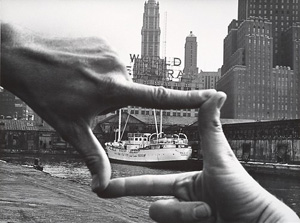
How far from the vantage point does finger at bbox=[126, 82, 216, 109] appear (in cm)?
86

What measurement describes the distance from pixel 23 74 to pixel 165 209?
1.31ft

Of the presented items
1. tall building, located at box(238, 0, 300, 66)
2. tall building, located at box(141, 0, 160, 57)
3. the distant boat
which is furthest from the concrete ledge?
tall building, located at box(141, 0, 160, 57)

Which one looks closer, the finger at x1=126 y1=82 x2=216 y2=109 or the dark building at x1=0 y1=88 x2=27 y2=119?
the finger at x1=126 y1=82 x2=216 y2=109

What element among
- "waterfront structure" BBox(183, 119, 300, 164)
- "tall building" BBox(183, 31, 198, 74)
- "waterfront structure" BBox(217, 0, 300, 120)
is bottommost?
"waterfront structure" BBox(183, 119, 300, 164)

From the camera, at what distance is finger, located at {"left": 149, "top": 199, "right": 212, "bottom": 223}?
0.90 metres

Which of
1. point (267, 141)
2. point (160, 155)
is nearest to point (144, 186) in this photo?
point (160, 155)

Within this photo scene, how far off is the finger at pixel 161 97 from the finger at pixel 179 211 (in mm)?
205

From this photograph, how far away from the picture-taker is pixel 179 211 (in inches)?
35.8

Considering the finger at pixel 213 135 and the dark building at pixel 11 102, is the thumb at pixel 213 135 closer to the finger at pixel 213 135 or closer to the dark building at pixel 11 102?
the finger at pixel 213 135

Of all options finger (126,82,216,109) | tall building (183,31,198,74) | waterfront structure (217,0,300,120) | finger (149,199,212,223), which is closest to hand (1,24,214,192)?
finger (126,82,216,109)

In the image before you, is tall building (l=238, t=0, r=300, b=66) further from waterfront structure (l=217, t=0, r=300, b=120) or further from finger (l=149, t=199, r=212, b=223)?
finger (l=149, t=199, r=212, b=223)

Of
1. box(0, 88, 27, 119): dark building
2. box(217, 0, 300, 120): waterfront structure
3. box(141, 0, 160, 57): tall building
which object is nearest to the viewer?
box(0, 88, 27, 119): dark building

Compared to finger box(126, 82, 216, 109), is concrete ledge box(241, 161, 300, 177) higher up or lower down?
lower down

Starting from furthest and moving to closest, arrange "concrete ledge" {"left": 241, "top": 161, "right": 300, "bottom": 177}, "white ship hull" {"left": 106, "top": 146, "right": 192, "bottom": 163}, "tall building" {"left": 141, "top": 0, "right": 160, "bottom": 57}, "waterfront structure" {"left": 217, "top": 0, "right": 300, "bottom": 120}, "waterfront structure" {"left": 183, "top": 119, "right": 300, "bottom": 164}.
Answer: "waterfront structure" {"left": 217, "top": 0, "right": 300, "bottom": 120}
"white ship hull" {"left": 106, "top": 146, "right": 192, "bottom": 163}
"waterfront structure" {"left": 183, "top": 119, "right": 300, "bottom": 164}
"concrete ledge" {"left": 241, "top": 161, "right": 300, "bottom": 177}
"tall building" {"left": 141, "top": 0, "right": 160, "bottom": 57}
